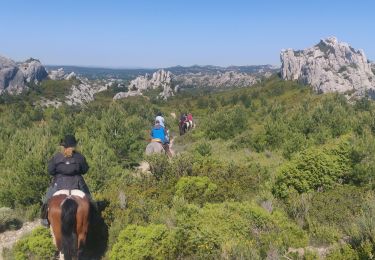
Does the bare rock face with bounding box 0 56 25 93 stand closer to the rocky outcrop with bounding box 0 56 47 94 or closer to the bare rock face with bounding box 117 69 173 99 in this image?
the rocky outcrop with bounding box 0 56 47 94

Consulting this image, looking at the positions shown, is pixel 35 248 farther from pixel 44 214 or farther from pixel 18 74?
pixel 18 74

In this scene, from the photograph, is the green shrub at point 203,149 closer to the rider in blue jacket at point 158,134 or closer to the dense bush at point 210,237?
the rider in blue jacket at point 158,134

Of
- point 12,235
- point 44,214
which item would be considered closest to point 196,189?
point 44,214

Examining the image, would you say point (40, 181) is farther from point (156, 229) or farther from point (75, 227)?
point (156, 229)

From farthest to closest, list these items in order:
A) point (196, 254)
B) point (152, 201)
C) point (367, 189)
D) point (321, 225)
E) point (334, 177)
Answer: point (334, 177) < point (367, 189) < point (152, 201) < point (321, 225) < point (196, 254)

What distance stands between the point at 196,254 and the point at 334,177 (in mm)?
5846

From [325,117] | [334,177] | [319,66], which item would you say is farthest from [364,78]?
[334,177]

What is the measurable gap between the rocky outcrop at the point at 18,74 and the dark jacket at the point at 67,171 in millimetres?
158350

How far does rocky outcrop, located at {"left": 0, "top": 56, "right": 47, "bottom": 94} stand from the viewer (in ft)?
545

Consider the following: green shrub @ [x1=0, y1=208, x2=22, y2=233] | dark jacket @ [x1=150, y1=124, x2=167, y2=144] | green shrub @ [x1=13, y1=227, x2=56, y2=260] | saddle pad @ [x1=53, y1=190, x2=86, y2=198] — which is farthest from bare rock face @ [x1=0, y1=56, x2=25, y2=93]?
saddle pad @ [x1=53, y1=190, x2=86, y2=198]

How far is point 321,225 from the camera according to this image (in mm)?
8734

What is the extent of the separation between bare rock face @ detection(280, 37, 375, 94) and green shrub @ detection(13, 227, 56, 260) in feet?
360

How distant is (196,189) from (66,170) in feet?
12.7

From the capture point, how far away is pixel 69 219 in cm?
787
